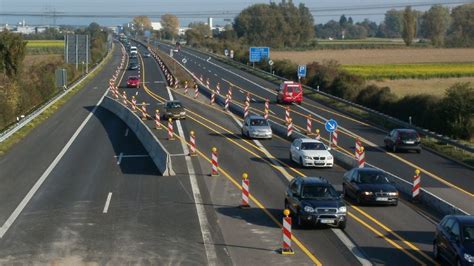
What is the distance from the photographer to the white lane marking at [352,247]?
18391 millimetres

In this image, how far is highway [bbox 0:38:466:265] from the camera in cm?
1912

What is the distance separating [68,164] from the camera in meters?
34.0

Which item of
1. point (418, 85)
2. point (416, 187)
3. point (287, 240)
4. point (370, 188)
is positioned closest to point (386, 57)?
point (418, 85)

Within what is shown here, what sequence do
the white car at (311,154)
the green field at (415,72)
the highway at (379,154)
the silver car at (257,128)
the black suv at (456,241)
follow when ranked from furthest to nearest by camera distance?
the green field at (415,72) → the silver car at (257,128) → the white car at (311,154) → the highway at (379,154) → the black suv at (456,241)

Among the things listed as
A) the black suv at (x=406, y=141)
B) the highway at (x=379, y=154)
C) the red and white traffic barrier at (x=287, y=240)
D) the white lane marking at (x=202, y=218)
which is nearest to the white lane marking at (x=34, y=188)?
the white lane marking at (x=202, y=218)

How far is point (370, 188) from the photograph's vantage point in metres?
25.3

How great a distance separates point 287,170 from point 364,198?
813cm

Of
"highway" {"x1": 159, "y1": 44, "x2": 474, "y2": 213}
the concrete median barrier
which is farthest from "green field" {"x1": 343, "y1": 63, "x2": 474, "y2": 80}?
the concrete median barrier

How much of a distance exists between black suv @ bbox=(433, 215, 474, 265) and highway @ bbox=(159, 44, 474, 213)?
7050 millimetres

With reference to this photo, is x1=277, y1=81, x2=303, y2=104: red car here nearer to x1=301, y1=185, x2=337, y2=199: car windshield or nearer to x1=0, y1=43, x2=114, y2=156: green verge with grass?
x1=0, y1=43, x2=114, y2=156: green verge with grass

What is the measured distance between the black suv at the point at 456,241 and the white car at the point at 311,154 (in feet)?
49.0

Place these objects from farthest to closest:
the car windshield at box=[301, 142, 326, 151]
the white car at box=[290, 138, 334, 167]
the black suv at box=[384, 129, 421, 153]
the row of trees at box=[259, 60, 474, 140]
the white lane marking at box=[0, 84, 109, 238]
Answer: the row of trees at box=[259, 60, 474, 140], the black suv at box=[384, 129, 421, 153], the car windshield at box=[301, 142, 326, 151], the white car at box=[290, 138, 334, 167], the white lane marking at box=[0, 84, 109, 238]

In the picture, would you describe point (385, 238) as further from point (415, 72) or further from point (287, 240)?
point (415, 72)

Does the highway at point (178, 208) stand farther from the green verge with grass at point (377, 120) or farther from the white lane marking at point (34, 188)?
the green verge with grass at point (377, 120)
